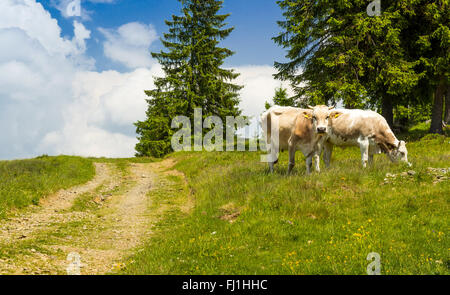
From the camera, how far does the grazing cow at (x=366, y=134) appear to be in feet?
44.3

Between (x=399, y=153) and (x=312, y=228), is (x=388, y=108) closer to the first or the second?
(x=399, y=153)

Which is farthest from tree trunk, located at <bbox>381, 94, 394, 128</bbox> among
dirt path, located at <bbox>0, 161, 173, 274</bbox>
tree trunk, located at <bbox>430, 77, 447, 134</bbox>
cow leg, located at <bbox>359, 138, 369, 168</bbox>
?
dirt path, located at <bbox>0, 161, 173, 274</bbox>

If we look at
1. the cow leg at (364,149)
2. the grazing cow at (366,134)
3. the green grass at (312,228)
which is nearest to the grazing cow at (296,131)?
the grazing cow at (366,134)

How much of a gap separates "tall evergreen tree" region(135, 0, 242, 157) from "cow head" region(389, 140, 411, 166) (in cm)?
2346

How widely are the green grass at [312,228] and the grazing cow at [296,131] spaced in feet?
4.96

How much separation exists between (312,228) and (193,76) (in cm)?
3029

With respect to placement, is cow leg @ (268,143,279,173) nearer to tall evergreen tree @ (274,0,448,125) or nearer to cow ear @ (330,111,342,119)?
cow ear @ (330,111,342,119)

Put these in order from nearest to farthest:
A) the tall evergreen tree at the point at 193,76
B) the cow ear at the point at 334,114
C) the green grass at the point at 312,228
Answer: the green grass at the point at 312,228, the cow ear at the point at 334,114, the tall evergreen tree at the point at 193,76

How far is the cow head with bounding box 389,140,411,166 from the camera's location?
1328 cm

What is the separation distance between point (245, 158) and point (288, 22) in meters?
11.8

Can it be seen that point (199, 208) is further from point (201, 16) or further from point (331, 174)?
point (201, 16)

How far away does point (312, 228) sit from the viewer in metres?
8.45

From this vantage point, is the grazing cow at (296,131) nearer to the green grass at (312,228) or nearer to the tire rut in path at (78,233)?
the green grass at (312,228)

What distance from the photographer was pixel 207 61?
1442 inches
